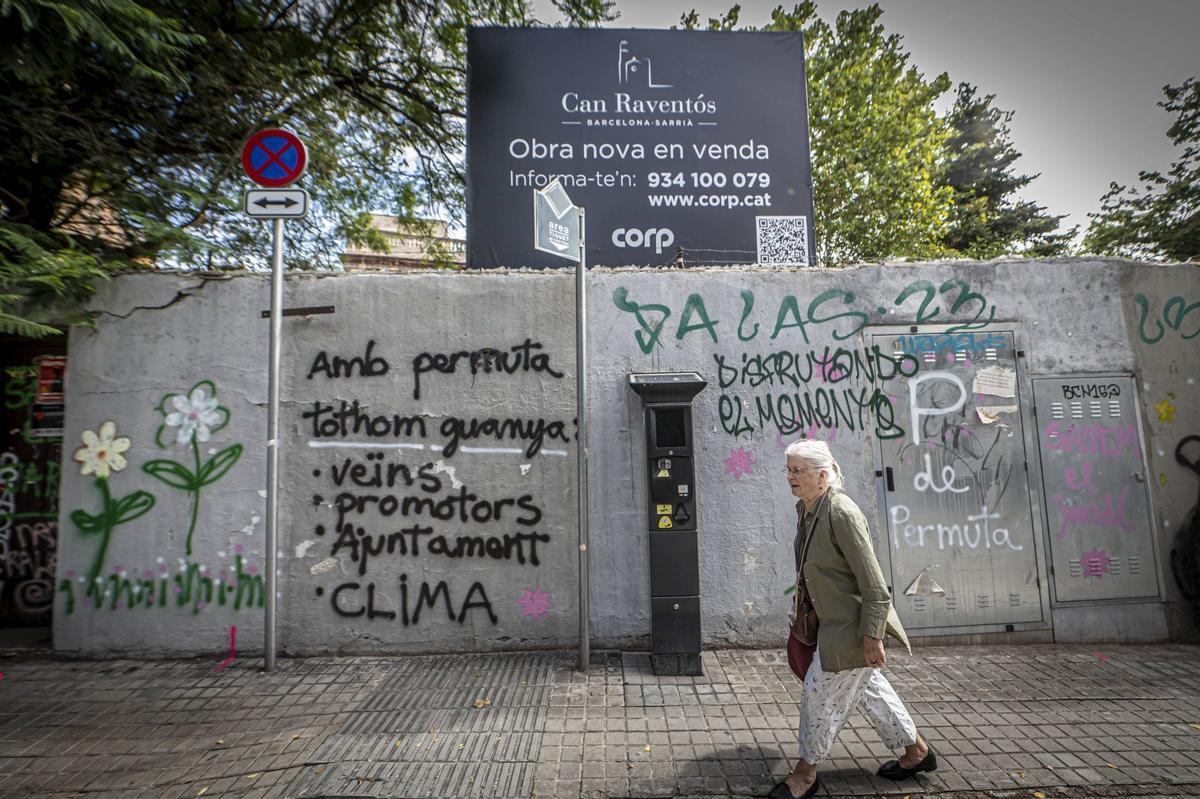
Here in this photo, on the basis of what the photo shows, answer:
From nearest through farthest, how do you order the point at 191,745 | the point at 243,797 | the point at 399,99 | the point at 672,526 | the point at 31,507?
the point at 243,797 → the point at 191,745 → the point at 672,526 → the point at 31,507 → the point at 399,99

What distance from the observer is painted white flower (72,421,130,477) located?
494 centimetres

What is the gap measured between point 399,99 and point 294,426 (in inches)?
235

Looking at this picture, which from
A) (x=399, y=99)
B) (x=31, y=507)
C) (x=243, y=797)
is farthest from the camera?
(x=399, y=99)

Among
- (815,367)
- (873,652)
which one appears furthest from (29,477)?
(815,367)

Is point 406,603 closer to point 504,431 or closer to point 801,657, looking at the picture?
point 504,431

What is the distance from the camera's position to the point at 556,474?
5059mm

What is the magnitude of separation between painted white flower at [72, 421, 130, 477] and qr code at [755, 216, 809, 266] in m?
5.89

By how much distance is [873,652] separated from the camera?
Result: 283 cm

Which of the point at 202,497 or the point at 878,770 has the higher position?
the point at 202,497

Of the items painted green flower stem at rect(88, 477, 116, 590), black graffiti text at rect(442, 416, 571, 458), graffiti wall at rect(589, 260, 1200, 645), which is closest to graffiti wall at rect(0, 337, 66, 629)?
painted green flower stem at rect(88, 477, 116, 590)

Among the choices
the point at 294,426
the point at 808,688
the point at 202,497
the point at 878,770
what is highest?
the point at 294,426

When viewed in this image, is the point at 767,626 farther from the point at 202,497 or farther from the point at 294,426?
the point at 202,497

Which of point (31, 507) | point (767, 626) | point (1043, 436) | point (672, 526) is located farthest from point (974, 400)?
point (31, 507)

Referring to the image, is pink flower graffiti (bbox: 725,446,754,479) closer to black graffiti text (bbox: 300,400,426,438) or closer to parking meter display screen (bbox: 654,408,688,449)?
parking meter display screen (bbox: 654,408,688,449)
